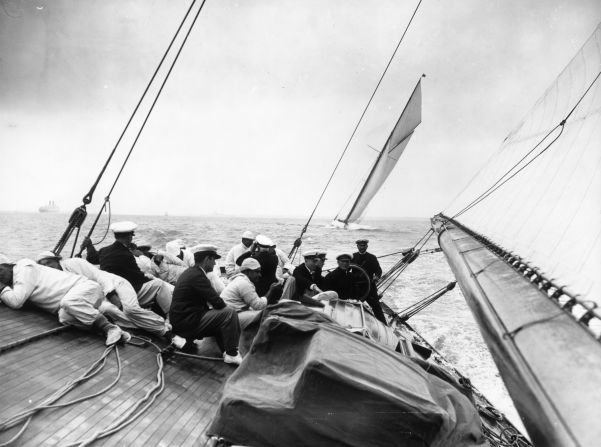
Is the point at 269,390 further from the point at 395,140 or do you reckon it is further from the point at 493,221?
the point at 395,140

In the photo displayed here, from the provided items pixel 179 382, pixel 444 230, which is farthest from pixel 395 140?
pixel 179 382

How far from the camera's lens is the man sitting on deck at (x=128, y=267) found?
14.1 ft

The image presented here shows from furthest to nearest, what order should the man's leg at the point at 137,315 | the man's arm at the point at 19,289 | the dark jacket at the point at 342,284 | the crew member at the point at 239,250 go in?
1. the crew member at the point at 239,250
2. the dark jacket at the point at 342,284
3. the man's leg at the point at 137,315
4. the man's arm at the point at 19,289

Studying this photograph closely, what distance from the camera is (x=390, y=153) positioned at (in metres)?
12.8

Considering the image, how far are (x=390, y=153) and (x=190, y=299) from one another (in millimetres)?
10998

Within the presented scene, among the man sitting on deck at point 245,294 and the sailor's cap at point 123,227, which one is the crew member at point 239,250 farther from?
the sailor's cap at point 123,227

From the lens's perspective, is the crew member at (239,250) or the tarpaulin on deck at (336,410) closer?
the tarpaulin on deck at (336,410)

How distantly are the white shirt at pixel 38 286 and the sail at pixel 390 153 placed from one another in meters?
10.1

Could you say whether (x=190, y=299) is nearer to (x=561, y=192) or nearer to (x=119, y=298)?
(x=119, y=298)

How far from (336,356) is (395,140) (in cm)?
1234

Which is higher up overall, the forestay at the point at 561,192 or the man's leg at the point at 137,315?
the forestay at the point at 561,192

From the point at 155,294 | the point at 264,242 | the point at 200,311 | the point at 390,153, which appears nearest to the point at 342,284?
the point at 264,242

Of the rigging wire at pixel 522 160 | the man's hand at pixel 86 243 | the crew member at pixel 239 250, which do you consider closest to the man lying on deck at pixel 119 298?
the man's hand at pixel 86 243

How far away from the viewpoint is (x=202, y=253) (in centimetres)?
357
